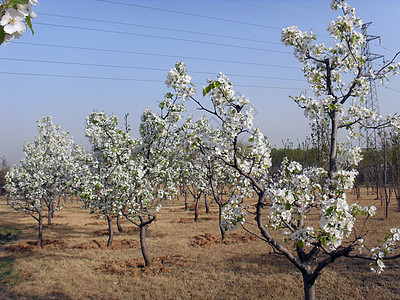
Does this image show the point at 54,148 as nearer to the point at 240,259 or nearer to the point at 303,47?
the point at 240,259

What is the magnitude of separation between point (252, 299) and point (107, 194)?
513cm

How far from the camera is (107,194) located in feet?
30.4

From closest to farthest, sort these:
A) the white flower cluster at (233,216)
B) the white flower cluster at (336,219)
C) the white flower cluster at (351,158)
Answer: the white flower cluster at (336,219)
the white flower cluster at (233,216)
the white flower cluster at (351,158)

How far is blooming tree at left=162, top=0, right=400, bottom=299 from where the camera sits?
3924mm

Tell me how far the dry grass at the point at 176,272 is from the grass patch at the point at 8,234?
495 mm

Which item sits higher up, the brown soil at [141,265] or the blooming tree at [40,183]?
the blooming tree at [40,183]

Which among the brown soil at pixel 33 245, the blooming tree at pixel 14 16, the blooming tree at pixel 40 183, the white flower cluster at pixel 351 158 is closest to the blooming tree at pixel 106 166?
the blooming tree at pixel 40 183

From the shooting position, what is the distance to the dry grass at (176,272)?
736 cm

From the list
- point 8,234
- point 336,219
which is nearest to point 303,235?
point 336,219

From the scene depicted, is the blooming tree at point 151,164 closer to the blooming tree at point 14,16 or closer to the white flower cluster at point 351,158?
the white flower cluster at point 351,158

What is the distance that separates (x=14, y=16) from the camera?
1.63 m

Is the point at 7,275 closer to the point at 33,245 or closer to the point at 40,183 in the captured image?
the point at 33,245

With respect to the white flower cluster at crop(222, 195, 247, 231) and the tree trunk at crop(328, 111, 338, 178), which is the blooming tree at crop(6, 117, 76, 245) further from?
the tree trunk at crop(328, 111, 338, 178)

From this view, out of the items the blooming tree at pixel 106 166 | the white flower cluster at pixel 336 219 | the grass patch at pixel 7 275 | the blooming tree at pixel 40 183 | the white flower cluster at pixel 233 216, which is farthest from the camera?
the blooming tree at pixel 40 183
